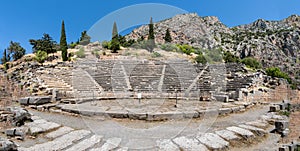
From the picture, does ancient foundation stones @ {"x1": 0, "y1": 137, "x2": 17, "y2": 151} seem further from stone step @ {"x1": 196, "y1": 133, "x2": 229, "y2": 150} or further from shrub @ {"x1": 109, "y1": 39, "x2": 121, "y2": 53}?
shrub @ {"x1": 109, "y1": 39, "x2": 121, "y2": 53}

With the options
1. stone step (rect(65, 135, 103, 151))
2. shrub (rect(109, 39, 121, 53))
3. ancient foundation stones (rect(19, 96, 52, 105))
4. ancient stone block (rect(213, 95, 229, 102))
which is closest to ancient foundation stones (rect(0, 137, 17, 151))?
stone step (rect(65, 135, 103, 151))

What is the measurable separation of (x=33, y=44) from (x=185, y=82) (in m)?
39.9

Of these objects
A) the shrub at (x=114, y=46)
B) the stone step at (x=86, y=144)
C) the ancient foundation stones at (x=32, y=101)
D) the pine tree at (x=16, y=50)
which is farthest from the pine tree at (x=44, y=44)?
the stone step at (x=86, y=144)

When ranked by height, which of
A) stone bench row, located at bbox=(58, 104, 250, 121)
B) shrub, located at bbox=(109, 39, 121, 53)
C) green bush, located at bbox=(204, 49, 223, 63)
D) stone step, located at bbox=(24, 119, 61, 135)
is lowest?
stone step, located at bbox=(24, 119, 61, 135)

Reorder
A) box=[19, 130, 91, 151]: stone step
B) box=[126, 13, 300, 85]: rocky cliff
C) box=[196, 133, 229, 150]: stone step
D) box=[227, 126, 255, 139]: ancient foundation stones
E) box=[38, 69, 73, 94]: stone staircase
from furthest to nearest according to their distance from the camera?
box=[126, 13, 300, 85]: rocky cliff < box=[38, 69, 73, 94]: stone staircase < box=[227, 126, 255, 139]: ancient foundation stones < box=[196, 133, 229, 150]: stone step < box=[19, 130, 91, 151]: stone step

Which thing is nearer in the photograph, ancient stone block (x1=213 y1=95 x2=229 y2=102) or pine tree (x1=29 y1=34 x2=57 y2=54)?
ancient stone block (x1=213 y1=95 x2=229 y2=102)

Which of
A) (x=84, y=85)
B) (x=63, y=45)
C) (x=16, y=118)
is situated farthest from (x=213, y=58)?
(x=16, y=118)

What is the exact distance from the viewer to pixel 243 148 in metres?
5.67

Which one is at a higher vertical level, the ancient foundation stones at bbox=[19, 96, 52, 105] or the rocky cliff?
the rocky cliff

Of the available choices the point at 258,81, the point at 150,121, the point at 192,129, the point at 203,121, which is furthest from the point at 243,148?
the point at 258,81

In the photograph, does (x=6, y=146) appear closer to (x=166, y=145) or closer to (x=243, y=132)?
(x=166, y=145)

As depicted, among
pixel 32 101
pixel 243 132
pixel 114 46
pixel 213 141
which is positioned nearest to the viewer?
pixel 213 141

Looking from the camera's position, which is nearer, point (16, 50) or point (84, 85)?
point (84, 85)

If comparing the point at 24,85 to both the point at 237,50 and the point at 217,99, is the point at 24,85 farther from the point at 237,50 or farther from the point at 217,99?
the point at 237,50
